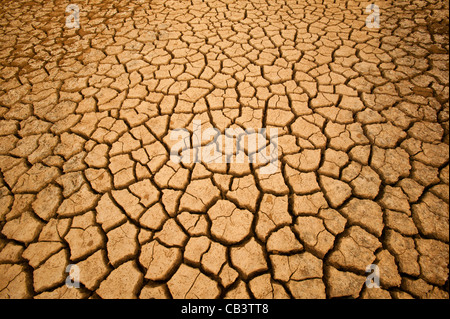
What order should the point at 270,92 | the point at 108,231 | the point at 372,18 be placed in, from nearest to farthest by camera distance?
the point at 108,231 < the point at 270,92 < the point at 372,18

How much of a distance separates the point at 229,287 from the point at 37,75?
3163 millimetres

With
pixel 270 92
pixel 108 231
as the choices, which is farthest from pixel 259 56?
pixel 108 231

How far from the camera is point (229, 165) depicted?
5.82ft

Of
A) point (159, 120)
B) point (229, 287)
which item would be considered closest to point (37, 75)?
point (159, 120)

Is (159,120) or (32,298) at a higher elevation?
(159,120)

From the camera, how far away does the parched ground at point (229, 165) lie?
4.27 ft

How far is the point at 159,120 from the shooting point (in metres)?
2.10

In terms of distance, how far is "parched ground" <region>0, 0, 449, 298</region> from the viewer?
130 cm
